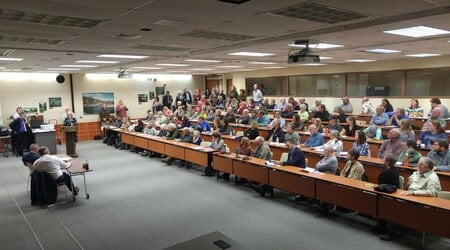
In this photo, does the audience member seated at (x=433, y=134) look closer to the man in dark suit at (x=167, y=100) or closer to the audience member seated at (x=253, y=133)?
the audience member seated at (x=253, y=133)

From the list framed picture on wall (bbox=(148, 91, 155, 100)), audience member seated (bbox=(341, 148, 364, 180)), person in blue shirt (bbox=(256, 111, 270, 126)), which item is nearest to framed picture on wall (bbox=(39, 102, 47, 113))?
framed picture on wall (bbox=(148, 91, 155, 100))

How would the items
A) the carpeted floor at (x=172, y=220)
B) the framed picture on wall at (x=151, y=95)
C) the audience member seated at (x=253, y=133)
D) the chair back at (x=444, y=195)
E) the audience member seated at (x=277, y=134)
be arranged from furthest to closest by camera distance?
the framed picture on wall at (x=151, y=95) < the audience member seated at (x=253, y=133) < the audience member seated at (x=277, y=134) < the carpeted floor at (x=172, y=220) < the chair back at (x=444, y=195)

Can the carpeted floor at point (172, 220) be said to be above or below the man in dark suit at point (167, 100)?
below

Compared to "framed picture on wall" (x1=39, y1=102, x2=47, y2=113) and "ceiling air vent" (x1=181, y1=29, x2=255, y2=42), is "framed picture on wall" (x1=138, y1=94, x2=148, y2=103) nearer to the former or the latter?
"framed picture on wall" (x1=39, y1=102, x2=47, y2=113)

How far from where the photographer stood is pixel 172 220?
5648 millimetres

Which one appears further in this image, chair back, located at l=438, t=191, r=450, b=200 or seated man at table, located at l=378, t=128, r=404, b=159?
seated man at table, located at l=378, t=128, r=404, b=159

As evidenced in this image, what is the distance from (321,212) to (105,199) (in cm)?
428

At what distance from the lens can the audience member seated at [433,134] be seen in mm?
6516

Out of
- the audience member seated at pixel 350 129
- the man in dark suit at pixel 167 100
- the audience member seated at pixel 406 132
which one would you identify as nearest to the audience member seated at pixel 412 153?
the audience member seated at pixel 406 132

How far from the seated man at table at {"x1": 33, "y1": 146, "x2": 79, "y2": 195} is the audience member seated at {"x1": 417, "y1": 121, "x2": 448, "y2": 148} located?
7.33m

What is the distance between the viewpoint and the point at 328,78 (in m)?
14.8

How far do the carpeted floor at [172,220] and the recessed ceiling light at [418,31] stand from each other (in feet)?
10.2

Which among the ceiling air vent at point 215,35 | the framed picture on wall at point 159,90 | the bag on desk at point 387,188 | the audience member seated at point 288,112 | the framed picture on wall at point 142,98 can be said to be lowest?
the bag on desk at point 387,188

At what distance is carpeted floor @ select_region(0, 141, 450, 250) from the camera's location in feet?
15.7
